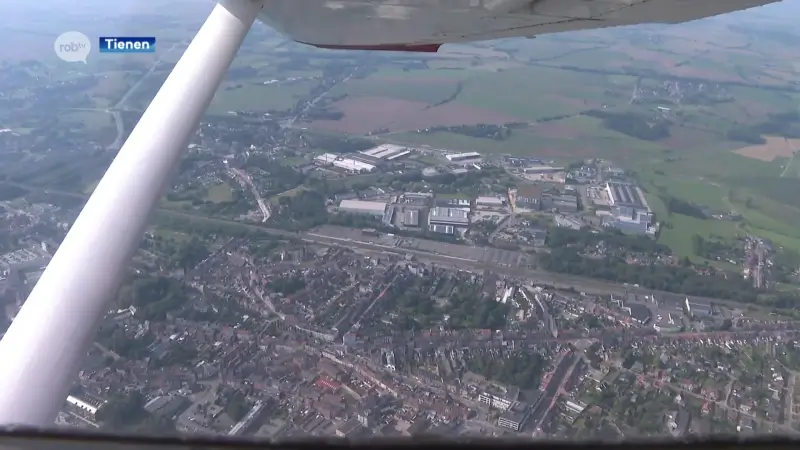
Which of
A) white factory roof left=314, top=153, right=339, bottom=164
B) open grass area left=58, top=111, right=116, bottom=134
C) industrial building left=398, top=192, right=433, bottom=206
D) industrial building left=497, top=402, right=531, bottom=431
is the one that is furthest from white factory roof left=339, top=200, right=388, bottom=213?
industrial building left=497, top=402, right=531, bottom=431

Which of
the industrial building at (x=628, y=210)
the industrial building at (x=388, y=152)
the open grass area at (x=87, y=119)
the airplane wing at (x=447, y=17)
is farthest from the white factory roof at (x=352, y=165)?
the airplane wing at (x=447, y=17)

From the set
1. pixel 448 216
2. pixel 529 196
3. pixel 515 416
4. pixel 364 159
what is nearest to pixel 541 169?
pixel 529 196

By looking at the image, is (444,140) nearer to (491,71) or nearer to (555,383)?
(491,71)

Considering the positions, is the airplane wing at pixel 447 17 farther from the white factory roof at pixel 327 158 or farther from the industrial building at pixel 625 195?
the industrial building at pixel 625 195

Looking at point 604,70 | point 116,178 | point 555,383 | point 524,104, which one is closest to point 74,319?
point 116,178

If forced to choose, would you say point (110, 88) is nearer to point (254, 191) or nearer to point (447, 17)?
point (254, 191)
